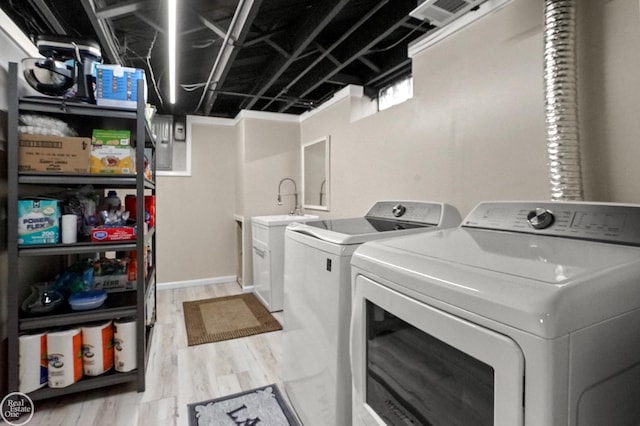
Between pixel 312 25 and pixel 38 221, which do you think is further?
pixel 312 25

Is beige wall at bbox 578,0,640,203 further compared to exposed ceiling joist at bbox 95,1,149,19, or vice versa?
exposed ceiling joist at bbox 95,1,149,19

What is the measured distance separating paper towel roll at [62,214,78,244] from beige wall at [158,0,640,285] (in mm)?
2059

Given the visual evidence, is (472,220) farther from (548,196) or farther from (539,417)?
(539,417)

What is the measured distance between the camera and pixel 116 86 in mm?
1835

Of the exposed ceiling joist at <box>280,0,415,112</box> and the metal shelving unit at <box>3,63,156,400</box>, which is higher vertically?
the exposed ceiling joist at <box>280,0,415,112</box>

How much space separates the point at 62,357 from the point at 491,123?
272 cm

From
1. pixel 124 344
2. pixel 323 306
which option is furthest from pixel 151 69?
pixel 323 306

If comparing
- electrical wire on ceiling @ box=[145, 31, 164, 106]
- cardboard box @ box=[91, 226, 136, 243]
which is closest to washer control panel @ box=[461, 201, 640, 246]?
cardboard box @ box=[91, 226, 136, 243]

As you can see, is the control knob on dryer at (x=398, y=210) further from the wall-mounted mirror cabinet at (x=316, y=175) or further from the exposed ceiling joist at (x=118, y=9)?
the exposed ceiling joist at (x=118, y=9)

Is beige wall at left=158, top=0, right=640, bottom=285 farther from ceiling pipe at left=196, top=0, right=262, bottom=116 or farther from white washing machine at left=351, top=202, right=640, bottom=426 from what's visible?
ceiling pipe at left=196, top=0, right=262, bottom=116

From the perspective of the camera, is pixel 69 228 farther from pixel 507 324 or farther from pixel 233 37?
pixel 507 324

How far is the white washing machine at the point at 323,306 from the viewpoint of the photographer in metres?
1.28

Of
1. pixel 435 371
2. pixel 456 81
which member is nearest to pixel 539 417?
pixel 435 371

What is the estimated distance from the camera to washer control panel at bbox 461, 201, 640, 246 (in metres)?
0.88
